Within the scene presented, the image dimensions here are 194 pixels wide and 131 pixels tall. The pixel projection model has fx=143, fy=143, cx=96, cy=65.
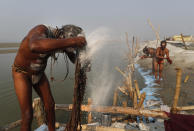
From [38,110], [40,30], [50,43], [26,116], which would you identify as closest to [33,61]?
[40,30]

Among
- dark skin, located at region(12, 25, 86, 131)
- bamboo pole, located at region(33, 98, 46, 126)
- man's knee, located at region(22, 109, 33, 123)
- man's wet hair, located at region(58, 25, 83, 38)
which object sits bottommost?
bamboo pole, located at region(33, 98, 46, 126)

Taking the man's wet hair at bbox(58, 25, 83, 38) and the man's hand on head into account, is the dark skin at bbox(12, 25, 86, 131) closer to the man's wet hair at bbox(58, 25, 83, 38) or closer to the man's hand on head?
the man's hand on head

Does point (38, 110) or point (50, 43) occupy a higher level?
point (50, 43)

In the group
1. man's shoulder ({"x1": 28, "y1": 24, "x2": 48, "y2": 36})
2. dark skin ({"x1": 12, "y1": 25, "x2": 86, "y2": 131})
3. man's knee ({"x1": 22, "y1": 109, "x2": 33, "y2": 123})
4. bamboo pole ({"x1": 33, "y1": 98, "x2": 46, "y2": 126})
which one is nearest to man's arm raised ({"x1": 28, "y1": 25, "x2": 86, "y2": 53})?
dark skin ({"x1": 12, "y1": 25, "x2": 86, "y2": 131})

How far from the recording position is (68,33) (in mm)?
2131

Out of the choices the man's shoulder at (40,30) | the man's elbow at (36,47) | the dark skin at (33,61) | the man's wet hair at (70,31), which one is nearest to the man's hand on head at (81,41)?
the dark skin at (33,61)

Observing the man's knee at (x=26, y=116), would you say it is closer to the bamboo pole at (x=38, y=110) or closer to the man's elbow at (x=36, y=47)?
the man's elbow at (x=36, y=47)

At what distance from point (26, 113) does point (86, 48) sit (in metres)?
1.55

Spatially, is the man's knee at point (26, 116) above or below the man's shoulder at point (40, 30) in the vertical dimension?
below

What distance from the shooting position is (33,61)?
2.37 meters

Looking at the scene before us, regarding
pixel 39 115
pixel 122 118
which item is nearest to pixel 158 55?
pixel 122 118

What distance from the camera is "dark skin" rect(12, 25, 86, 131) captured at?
71.0 inches

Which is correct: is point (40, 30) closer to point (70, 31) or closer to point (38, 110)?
point (70, 31)

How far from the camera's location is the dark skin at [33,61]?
71.0 inches
